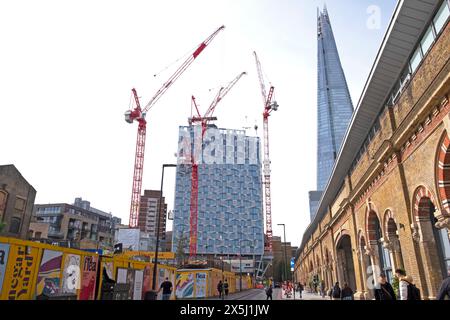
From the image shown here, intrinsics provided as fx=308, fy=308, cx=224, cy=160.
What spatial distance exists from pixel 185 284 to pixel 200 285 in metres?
2.07

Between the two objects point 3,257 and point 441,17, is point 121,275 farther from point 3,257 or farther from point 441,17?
point 441,17

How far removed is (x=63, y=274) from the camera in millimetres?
11203

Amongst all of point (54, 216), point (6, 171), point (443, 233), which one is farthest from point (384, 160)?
point (54, 216)

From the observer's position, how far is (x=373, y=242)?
1639 centimetres

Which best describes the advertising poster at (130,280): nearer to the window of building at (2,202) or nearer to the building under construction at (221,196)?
the window of building at (2,202)

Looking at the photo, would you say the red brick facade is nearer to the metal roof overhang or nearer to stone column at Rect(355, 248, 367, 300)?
stone column at Rect(355, 248, 367, 300)

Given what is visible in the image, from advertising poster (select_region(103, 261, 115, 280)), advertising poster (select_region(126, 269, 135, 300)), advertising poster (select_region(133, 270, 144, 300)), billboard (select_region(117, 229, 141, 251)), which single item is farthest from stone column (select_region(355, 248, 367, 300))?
billboard (select_region(117, 229, 141, 251))

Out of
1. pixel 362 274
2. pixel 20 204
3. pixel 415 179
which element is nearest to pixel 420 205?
pixel 415 179

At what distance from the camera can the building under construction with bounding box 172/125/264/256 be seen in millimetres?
129500

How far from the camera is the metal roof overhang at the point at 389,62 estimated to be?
9.61 m

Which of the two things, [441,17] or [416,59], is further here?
[416,59]

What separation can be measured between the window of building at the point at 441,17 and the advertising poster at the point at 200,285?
29.0 m

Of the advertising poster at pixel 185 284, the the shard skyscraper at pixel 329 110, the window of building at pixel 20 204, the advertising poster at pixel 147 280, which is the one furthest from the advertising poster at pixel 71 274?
the the shard skyscraper at pixel 329 110
